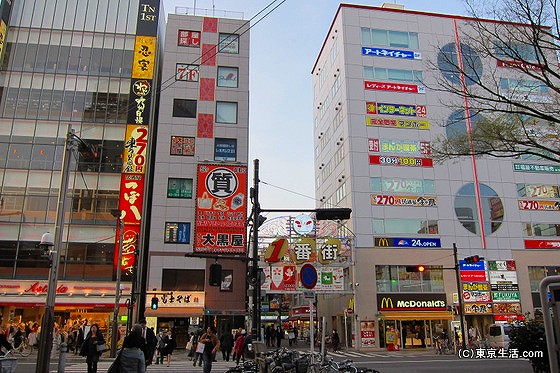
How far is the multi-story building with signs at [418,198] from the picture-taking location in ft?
119

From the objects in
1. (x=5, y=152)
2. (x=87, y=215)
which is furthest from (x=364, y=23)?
(x=5, y=152)

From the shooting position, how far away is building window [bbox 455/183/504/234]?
3894 cm

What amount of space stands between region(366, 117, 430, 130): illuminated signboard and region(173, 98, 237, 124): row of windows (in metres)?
11.9

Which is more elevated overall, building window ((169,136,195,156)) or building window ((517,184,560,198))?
building window ((169,136,195,156))

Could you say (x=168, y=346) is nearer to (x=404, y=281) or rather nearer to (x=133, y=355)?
(x=133, y=355)

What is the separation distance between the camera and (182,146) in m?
35.2

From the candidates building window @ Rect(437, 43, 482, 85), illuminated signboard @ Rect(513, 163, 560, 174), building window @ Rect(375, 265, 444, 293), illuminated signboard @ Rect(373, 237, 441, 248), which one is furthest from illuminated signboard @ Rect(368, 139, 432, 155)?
building window @ Rect(375, 265, 444, 293)

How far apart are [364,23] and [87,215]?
1165 inches

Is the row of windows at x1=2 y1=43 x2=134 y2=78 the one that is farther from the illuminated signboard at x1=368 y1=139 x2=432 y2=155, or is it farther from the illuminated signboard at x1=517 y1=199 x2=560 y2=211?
the illuminated signboard at x1=517 y1=199 x2=560 y2=211

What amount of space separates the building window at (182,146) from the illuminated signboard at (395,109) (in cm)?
1572

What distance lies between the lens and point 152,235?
1302 inches

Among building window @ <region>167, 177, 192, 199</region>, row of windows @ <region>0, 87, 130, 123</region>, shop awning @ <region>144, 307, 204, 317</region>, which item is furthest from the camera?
row of windows @ <region>0, 87, 130, 123</region>

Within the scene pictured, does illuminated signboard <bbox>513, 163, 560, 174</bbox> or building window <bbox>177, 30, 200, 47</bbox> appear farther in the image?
illuminated signboard <bbox>513, 163, 560, 174</bbox>

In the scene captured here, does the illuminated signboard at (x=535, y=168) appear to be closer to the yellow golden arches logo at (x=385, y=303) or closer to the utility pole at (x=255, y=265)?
the yellow golden arches logo at (x=385, y=303)
